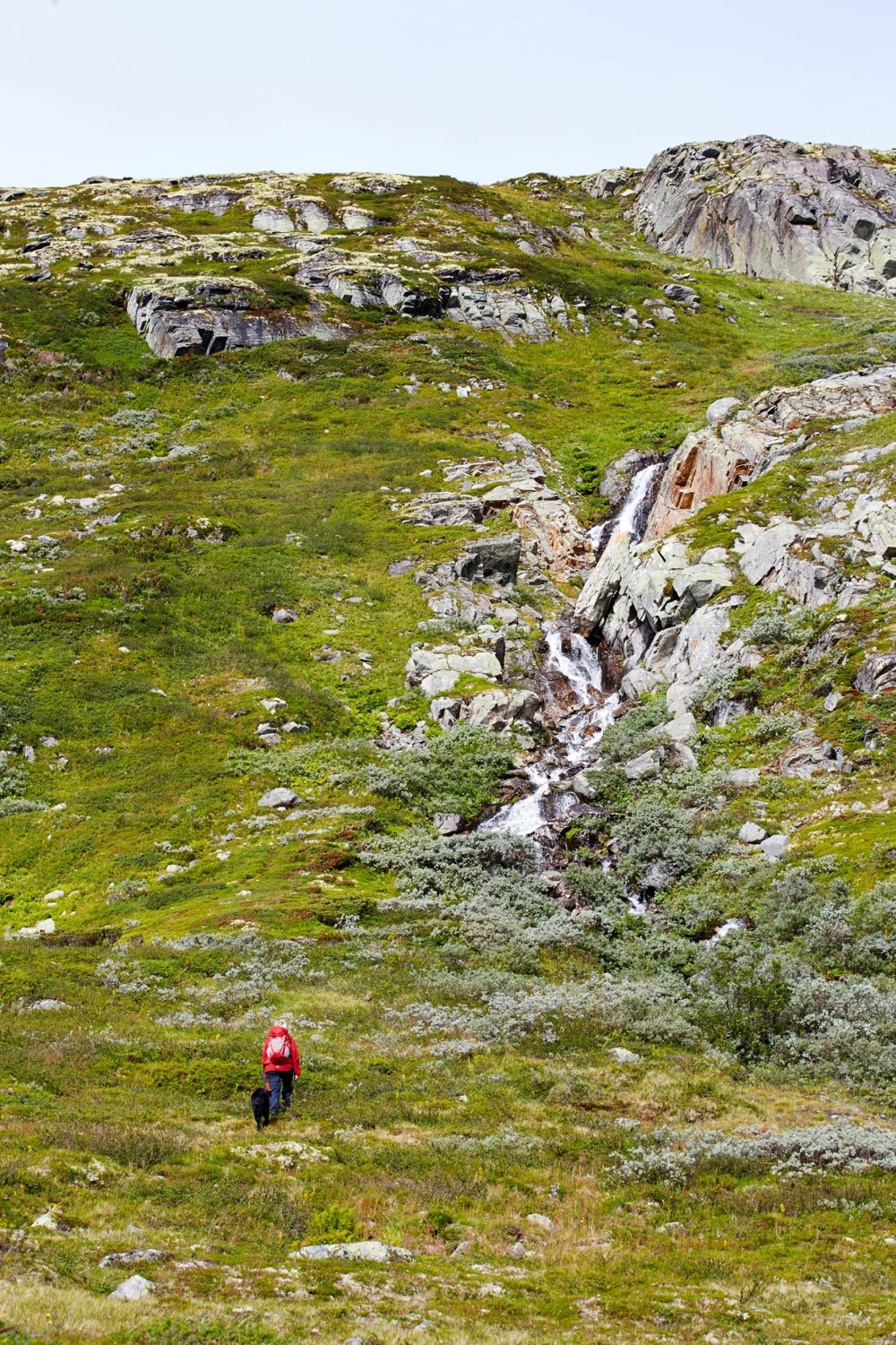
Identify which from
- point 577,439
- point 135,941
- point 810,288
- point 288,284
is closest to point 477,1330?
point 135,941

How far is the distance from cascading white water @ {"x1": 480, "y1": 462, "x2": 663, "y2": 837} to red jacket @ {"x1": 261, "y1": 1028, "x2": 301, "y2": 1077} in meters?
16.4

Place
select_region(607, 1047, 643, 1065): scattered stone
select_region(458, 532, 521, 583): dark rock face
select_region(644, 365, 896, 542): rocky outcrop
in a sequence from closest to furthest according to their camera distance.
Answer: select_region(607, 1047, 643, 1065): scattered stone
select_region(458, 532, 521, 583): dark rock face
select_region(644, 365, 896, 542): rocky outcrop

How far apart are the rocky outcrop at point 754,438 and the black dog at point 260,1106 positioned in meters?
43.2

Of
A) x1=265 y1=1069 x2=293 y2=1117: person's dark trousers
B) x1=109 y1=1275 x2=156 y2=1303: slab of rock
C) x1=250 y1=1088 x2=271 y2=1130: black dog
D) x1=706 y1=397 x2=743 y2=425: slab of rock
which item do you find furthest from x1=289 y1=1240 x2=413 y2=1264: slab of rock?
x1=706 y1=397 x2=743 y2=425: slab of rock

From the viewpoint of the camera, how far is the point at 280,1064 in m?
14.1

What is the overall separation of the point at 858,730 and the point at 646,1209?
20163 millimetres

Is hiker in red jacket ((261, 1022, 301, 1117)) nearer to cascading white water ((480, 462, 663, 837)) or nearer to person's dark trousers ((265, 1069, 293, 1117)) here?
person's dark trousers ((265, 1069, 293, 1117))

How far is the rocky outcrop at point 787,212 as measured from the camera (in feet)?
354

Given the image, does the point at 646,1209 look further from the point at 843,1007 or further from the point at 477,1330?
the point at 843,1007

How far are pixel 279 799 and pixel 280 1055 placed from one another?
17957 mm

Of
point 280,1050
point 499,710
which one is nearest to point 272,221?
point 499,710

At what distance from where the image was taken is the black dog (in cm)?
1327

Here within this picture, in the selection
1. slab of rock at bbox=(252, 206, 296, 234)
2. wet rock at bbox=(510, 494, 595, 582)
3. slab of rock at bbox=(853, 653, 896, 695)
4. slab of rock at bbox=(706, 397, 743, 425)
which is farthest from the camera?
slab of rock at bbox=(252, 206, 296, 234)


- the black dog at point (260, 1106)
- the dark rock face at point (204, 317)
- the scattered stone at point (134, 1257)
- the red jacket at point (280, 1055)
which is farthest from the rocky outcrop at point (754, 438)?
the scattered stone at point (134, 1257)
